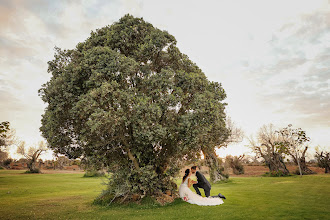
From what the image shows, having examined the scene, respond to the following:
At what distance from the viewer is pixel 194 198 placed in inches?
510

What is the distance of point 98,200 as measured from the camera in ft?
45.9

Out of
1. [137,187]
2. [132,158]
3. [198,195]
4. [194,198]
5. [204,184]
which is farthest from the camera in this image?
[204,184]

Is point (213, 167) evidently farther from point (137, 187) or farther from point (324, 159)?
point (324, 159)

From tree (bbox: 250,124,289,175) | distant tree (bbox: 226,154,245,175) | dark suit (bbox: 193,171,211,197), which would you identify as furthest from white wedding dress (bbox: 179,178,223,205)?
distant tree (bbox: 226,154,245,175)

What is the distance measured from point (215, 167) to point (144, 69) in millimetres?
21902

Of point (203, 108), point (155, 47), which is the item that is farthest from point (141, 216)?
point (155, 47)

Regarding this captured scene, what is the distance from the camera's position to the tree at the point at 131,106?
36.4 ft

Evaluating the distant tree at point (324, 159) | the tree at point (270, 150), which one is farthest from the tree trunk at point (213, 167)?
the distant tree at point (324, 159)

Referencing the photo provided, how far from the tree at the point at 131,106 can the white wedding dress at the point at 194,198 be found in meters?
1.12

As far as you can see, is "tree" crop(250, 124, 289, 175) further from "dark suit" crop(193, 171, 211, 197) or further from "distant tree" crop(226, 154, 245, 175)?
"dark suit" crop(193, 171, 211, 197)

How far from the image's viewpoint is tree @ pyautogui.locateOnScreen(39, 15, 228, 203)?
11.1m

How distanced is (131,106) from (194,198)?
6783mm

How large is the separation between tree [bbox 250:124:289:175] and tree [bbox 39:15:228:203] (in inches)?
1071

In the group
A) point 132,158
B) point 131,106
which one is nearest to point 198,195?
point 132,158
